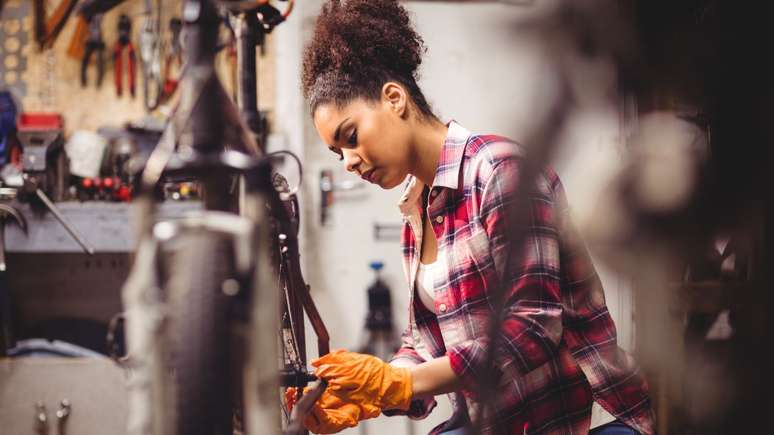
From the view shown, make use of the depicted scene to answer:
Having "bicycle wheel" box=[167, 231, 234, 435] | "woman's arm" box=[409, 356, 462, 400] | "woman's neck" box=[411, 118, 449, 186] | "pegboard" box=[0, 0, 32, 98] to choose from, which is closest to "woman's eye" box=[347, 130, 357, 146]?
"woman's neck" box=[411, 118, 449, 186]

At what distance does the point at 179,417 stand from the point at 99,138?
2.03 meters

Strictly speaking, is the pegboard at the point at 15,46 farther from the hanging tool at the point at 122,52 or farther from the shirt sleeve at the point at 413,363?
the shirt sleeve at the point at 413,363

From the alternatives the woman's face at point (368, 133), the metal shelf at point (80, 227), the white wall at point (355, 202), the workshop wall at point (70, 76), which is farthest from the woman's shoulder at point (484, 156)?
the workshop wall at point (70, 76)

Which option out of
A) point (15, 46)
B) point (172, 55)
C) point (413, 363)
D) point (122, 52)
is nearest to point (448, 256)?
point (413, 363)

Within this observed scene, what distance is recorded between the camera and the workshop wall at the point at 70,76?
2.45m

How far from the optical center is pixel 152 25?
2.34m

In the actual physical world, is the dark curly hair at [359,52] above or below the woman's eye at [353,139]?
above

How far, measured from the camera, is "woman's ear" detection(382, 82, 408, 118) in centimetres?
100

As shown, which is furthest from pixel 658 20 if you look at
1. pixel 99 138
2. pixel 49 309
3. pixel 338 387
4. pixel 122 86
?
pixel 49 309

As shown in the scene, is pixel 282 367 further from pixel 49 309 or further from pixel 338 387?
pixel 49 309

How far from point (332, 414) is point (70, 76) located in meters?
2.18

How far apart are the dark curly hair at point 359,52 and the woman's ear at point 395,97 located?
0.01 metres

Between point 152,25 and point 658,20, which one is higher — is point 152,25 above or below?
above

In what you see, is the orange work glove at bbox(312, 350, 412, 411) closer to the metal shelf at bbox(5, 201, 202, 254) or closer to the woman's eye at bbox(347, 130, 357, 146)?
the woman's eye at bbox(347, 130, 357, 146)
